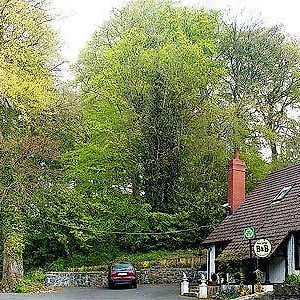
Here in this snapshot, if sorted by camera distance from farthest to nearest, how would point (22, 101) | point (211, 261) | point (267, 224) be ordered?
Result: 1. point (211, 261)
2. point (22, 101)
3. point (267, 224)

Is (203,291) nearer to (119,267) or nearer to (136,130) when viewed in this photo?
(119,267)

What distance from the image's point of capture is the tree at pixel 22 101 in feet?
84.6

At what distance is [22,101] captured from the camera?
2597 cm

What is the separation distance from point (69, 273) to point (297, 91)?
743 inches

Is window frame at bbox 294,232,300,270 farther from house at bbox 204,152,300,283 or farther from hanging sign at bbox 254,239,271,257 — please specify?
hanging sign at bbox 254,239,271,257

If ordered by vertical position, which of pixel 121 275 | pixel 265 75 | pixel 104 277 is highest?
pixel 265 75

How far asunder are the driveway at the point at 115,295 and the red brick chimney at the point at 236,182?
452 centimetres

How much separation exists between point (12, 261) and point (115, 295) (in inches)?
239

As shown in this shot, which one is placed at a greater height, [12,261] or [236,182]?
[236,182]

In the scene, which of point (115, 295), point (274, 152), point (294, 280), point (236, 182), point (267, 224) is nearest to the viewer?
point (294, 280)

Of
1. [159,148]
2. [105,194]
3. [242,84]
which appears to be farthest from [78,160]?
[242,84]

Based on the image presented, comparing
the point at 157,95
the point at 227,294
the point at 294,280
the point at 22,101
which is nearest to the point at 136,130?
the point at 157,95

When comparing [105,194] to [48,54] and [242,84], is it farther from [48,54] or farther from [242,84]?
[242,84]

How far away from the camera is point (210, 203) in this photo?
33781mm
